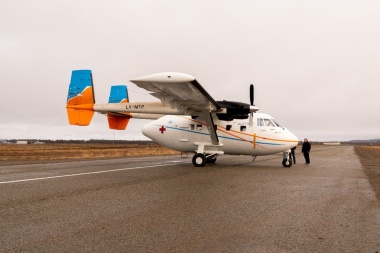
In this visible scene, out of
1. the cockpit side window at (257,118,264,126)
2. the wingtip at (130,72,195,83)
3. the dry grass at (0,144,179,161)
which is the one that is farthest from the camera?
the dry grass at (0,144,179,161)

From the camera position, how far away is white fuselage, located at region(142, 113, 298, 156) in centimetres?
2048

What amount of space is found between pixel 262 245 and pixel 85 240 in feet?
8.92

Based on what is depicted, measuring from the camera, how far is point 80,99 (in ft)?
71.1

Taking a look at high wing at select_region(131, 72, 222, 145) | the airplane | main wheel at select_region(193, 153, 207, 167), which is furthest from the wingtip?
main wheel at select_region(193, 153, 207, 167)

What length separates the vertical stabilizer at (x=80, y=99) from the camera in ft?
70.6

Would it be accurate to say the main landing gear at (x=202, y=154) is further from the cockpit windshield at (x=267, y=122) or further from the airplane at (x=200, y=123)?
the cockpit windshield at (x=267, y=122)

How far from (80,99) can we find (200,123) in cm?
803

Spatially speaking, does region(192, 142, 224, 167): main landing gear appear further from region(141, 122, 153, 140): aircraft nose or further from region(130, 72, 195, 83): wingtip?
region(130, 72, 195, 83): wingtip

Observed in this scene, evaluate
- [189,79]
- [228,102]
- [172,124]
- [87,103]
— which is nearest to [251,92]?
[228,102]

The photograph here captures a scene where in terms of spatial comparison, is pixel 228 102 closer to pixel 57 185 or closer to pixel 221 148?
pixel 221 148

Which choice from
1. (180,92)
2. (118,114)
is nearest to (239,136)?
(180,92)

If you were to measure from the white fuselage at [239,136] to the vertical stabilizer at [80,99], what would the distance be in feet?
18.5

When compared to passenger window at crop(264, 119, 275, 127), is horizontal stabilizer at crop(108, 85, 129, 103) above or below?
above

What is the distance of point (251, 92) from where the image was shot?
68.1ft
